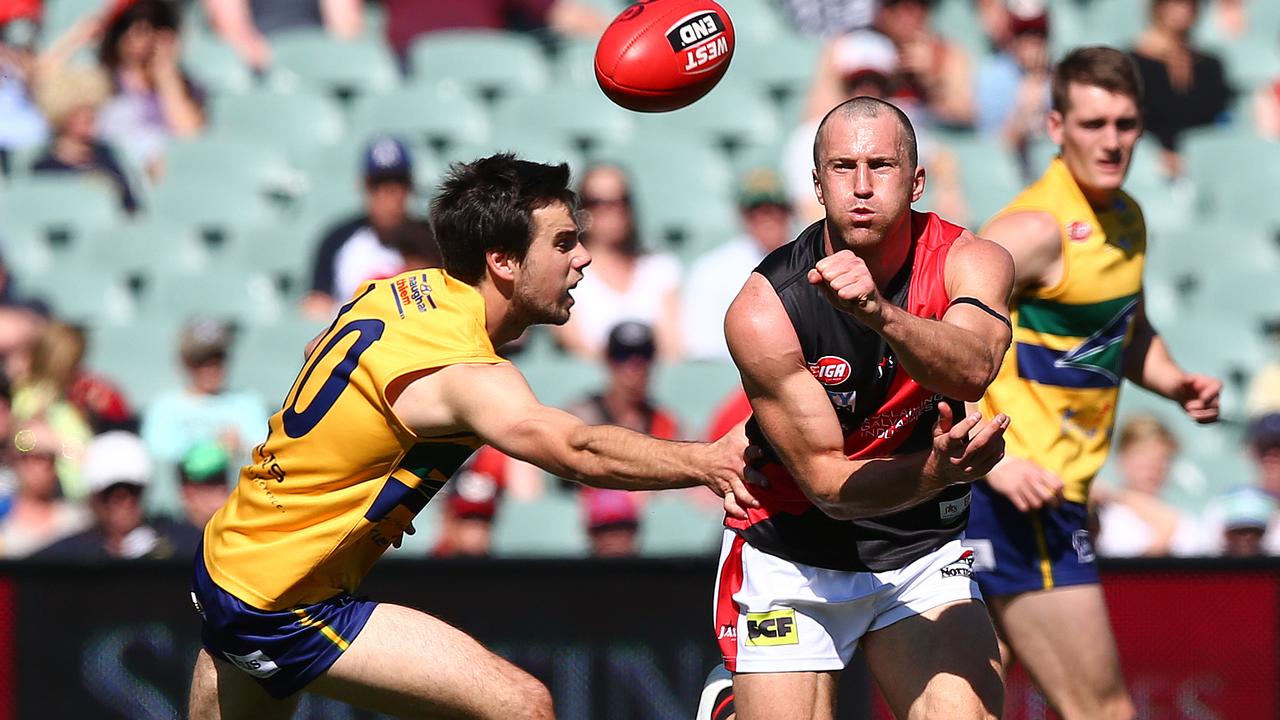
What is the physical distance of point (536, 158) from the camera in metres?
10.6

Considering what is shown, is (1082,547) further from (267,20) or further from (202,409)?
(267,20)

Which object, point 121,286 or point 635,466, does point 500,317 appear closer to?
Answer: point 635,466

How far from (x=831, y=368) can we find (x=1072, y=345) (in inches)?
58.8

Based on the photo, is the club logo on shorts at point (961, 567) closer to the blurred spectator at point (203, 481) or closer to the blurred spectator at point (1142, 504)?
the blurred spectator at point (1142, 504)

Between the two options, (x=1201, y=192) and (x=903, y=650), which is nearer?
(x=903, y=650)

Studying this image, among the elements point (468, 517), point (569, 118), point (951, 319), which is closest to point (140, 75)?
point (569, 118)

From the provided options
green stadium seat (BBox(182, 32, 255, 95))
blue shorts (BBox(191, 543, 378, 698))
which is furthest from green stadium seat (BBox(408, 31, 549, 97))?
blue shorts (BBox(191, 543, 378, 698))

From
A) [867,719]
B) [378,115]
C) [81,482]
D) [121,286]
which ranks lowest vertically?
[867,719]

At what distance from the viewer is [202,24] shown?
460 inches

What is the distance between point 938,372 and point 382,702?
1963 mm

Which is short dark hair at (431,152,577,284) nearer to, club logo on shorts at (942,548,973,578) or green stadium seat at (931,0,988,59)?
club logo on shorts at (942,548,973,578)

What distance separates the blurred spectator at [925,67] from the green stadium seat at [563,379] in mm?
2683

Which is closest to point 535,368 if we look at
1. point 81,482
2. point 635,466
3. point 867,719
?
point 81,482

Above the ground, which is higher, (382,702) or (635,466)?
(635,466)
